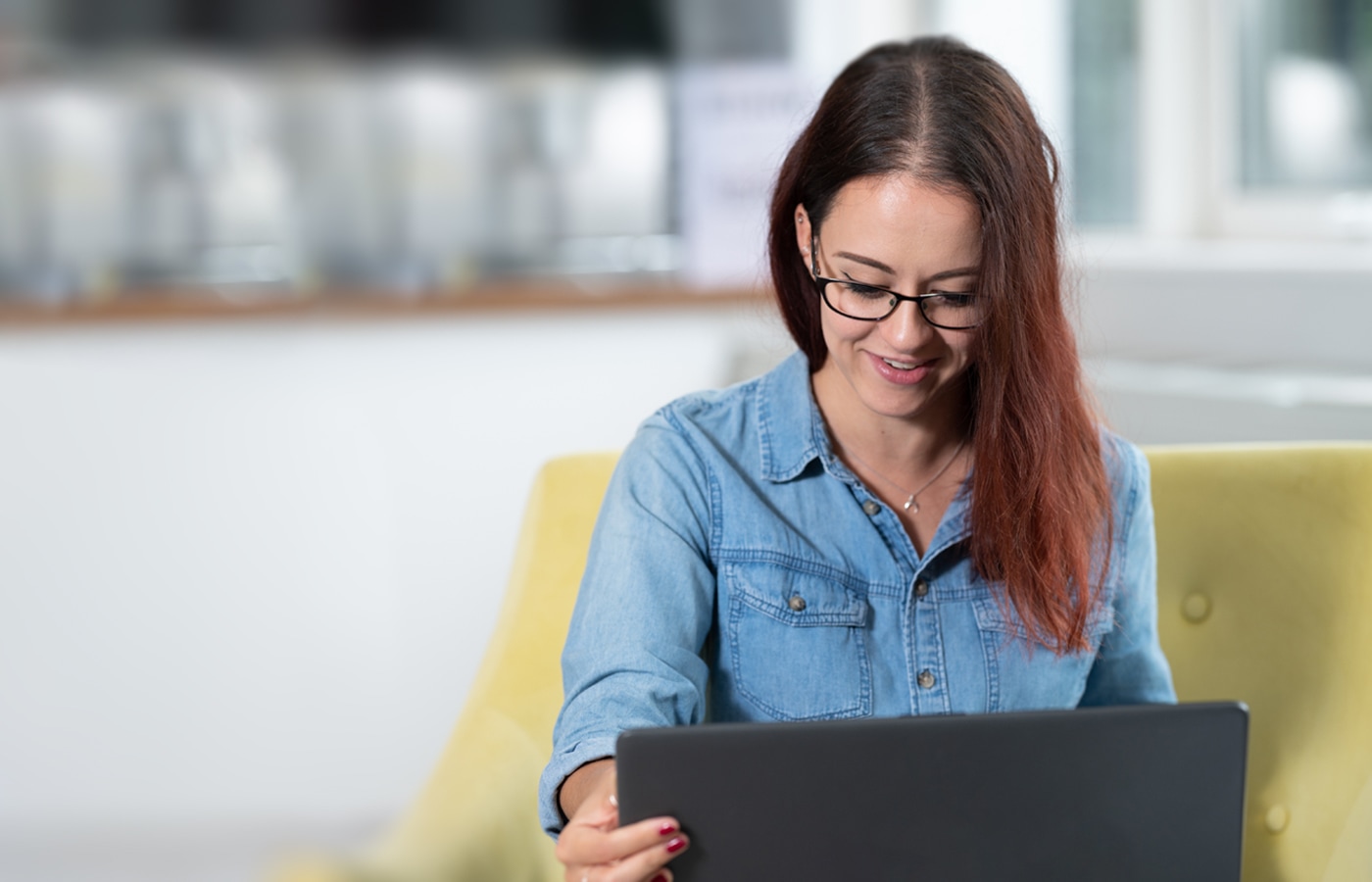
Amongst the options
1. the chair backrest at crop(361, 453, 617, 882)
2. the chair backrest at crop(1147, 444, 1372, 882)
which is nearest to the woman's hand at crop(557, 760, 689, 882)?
the chair backrest at crop(361, 453, 617, 882)

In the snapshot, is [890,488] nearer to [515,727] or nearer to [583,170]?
[515,727]

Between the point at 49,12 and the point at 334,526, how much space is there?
971mm

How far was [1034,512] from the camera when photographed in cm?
114

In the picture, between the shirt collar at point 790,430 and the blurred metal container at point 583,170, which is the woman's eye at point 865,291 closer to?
the shirt collar at point 790,430

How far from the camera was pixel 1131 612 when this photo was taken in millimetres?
1198

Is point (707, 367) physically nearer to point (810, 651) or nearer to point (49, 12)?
point (49, 12)

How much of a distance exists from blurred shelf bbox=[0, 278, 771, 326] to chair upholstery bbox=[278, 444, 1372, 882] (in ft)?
3.24

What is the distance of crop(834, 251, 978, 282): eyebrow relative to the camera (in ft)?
3.36

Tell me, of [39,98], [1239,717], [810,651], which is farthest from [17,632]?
[1239,717]

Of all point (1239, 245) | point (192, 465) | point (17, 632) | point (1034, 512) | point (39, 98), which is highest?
point (39, 98)

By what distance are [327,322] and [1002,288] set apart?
159cm

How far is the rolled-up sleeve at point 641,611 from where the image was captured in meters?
0.96

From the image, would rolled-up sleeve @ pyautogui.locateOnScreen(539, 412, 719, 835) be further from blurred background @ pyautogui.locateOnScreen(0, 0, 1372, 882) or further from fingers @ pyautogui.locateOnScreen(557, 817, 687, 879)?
blurred background @ pyautogui.locateOnScreen(0, 0, 1372, 882)

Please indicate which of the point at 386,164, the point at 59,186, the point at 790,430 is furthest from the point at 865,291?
the point at 59,186
